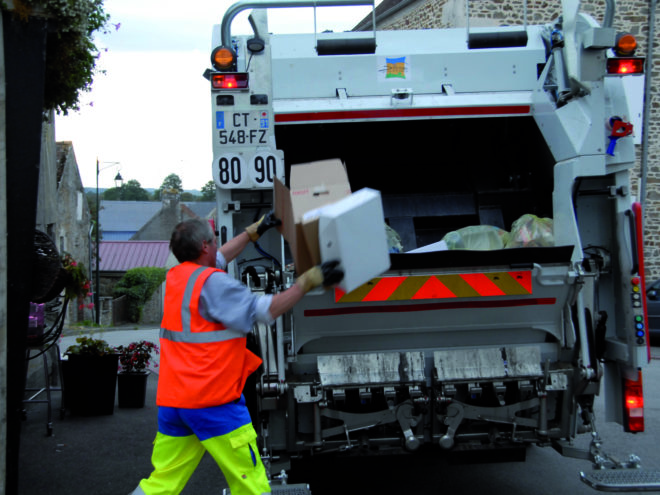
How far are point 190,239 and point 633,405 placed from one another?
259 cm

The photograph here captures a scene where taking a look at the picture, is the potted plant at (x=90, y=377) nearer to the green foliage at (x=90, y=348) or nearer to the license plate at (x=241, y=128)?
the green foliage at (x=90, y=348)

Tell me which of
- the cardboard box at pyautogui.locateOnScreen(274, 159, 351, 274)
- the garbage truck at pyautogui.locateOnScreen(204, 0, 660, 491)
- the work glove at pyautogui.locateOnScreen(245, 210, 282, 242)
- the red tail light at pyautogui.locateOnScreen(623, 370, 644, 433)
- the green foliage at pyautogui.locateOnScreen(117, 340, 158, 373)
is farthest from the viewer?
the green foliage at pyautogui.locateOnScreen(117, 340, 158, 373)

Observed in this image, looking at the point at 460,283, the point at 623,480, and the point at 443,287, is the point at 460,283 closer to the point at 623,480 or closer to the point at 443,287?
the point at 443,287

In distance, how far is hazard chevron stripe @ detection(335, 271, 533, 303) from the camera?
392 centimetres

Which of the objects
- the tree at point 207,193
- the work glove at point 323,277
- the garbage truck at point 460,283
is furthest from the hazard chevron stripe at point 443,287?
the tree at point 207,193

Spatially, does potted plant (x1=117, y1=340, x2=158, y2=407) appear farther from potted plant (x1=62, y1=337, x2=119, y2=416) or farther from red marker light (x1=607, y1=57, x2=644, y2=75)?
red marker light (x1=607, y1=57, x2=644, y2=75)

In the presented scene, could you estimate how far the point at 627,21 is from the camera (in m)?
18.4

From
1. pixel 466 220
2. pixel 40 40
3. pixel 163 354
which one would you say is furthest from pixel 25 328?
pixel 466 220

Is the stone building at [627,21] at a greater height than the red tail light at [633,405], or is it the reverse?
the stone building at [627,21]

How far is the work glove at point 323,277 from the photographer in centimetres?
303

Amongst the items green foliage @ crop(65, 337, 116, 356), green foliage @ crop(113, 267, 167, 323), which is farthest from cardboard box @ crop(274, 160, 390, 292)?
green foliage @ crop(113, 267, 167, 323)

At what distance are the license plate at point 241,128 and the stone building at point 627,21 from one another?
14.0m

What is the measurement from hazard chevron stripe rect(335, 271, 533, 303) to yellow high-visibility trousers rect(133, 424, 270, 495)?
3.31ft

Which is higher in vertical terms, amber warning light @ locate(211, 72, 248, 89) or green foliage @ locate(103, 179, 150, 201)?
green foliage @ locate(103, 179, 150, 201)
